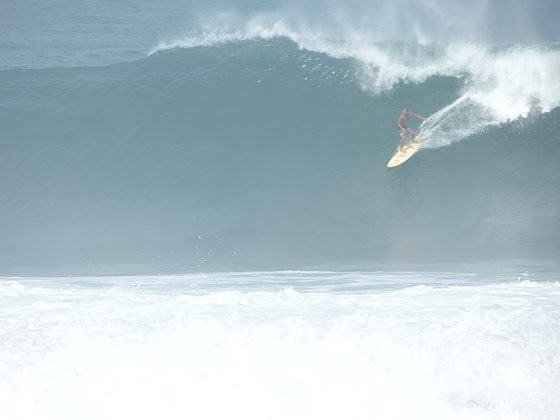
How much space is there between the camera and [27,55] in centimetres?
2148

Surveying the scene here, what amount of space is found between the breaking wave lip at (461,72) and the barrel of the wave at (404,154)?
21 cm

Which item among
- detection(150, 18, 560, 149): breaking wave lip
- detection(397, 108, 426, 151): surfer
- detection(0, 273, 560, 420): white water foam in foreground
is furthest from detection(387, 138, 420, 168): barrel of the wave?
detection(0, 273, 560, 420): white water foam in foreground

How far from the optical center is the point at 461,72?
16.0m

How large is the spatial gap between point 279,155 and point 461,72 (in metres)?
4.54

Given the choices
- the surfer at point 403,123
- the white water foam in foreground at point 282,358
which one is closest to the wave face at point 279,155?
the surfer at point 403,123

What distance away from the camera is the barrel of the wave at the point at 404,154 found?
13922mm

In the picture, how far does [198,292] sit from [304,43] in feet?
33.8

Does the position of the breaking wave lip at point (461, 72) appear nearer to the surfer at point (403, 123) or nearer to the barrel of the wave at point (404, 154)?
the barrel of the wave at point (404, 154)

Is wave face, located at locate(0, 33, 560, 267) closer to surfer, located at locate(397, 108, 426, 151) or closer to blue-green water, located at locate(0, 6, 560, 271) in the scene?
blue-green water, located at locate(0, 6, 560, 271)

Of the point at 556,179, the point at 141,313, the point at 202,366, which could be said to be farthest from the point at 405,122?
the point at 202,366

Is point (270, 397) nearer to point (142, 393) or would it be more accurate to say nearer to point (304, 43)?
point (142, 393)

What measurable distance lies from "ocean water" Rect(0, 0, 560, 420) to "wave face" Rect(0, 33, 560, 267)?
0.05 metres

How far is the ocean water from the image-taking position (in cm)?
629

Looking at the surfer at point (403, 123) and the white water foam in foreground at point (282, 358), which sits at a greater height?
Result: the surfer at point (403, 123)
